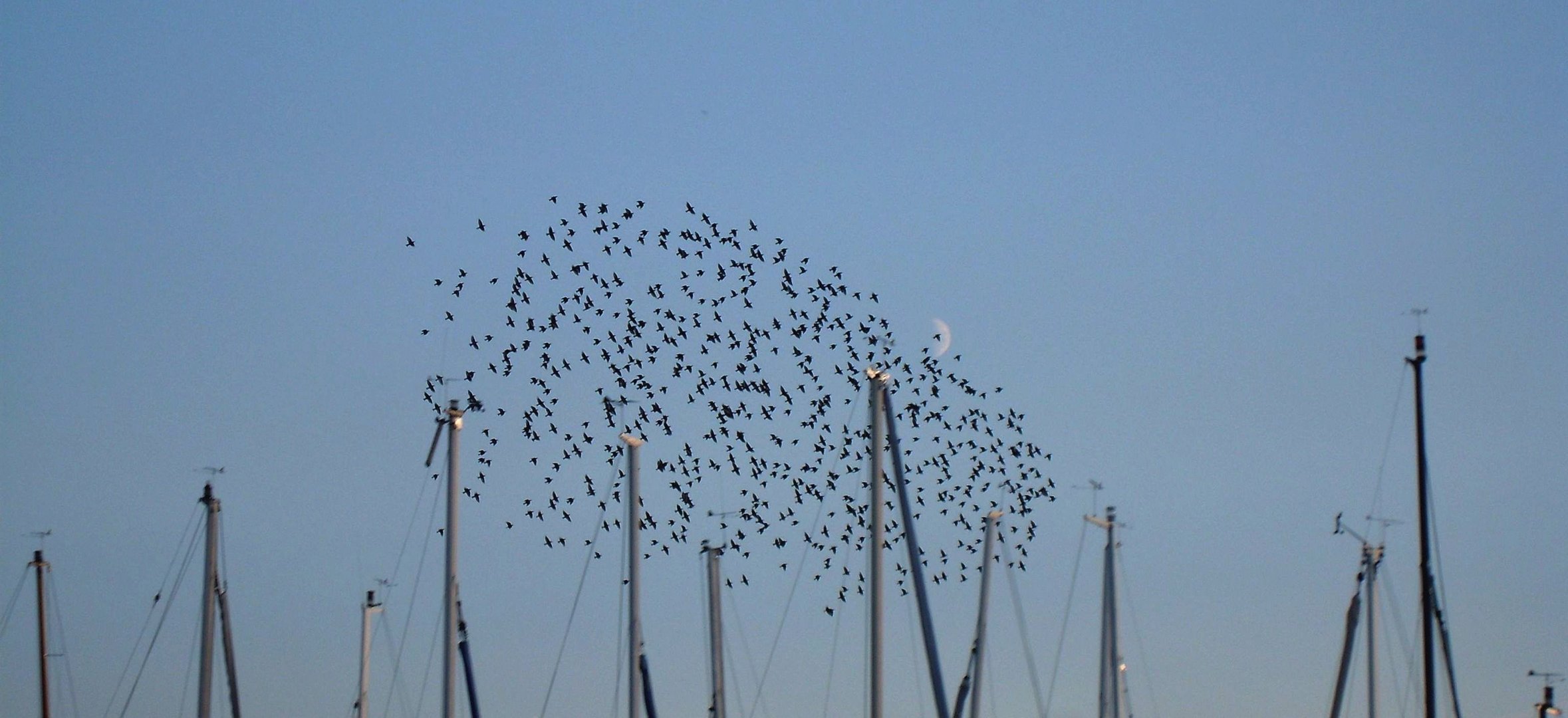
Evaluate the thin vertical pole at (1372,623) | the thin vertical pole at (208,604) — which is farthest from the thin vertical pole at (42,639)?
the thin vertical pole at (1372,623)

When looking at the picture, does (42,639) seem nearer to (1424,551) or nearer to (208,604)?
(208,604)

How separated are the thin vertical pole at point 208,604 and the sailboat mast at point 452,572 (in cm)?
697

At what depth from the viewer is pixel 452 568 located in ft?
111

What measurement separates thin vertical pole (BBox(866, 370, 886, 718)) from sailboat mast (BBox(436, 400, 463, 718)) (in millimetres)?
7583

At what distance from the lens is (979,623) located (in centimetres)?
4519

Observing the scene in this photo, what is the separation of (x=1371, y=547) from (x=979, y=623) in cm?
903

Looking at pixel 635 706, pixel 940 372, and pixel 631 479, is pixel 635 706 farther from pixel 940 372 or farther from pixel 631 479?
pixel 940 372

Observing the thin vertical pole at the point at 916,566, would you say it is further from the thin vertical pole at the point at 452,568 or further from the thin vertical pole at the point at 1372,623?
the thin vertical pole at the point at 1372,623

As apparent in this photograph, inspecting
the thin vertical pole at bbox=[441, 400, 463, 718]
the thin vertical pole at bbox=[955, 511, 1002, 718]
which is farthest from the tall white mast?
the thin vertical pole at bbox=[955, 511, 1002, 718]

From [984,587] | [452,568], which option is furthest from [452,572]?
[984,587]

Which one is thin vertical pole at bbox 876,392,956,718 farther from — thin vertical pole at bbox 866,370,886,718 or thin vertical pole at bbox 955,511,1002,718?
thin vertical pole at bbox 955,511,1002,718

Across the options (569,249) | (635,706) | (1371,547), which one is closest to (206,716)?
(635,706)

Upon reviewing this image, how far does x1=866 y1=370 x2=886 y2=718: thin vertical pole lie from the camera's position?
94.9 feet

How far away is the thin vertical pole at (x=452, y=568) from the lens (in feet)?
108
